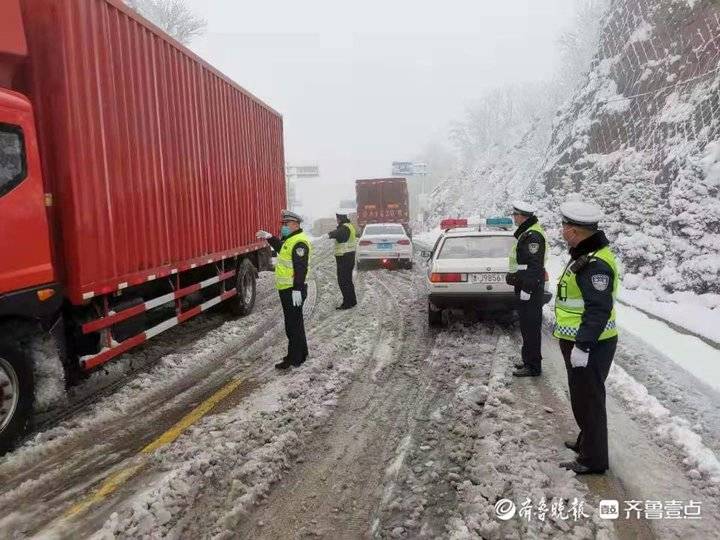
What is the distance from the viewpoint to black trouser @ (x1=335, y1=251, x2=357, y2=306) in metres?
9.64

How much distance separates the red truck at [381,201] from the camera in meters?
28.5

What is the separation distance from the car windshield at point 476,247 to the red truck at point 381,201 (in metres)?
20.6

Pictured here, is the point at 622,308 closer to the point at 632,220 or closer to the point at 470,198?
the point at 632,220

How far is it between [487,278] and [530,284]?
158 centimetres

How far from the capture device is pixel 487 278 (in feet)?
23.4

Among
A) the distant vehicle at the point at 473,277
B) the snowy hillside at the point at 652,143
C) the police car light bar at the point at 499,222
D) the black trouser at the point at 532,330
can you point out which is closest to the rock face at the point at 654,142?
the snowy hillside at the point at 652,143

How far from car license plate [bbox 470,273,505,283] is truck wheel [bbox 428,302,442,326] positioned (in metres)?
0.78

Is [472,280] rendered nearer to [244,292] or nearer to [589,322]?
[589,322]

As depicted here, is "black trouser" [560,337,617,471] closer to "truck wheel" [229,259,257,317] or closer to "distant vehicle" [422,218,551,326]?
"distant vehicle" [422,218,551,326]

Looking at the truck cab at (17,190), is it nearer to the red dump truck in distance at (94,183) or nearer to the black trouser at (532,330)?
the red dump truck in distance at (94,183)

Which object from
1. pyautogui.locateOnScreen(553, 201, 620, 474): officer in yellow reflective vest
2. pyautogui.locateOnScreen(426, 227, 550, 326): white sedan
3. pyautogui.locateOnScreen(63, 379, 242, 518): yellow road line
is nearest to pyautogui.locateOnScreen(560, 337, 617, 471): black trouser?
pyautogui.locateOnScreen(553, 201, 620, 474): officer in yellow reflective vest

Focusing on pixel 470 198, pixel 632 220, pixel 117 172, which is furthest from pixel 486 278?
pixel 470 198

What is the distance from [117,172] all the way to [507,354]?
4904 mm

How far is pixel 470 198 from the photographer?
44.6 metres
